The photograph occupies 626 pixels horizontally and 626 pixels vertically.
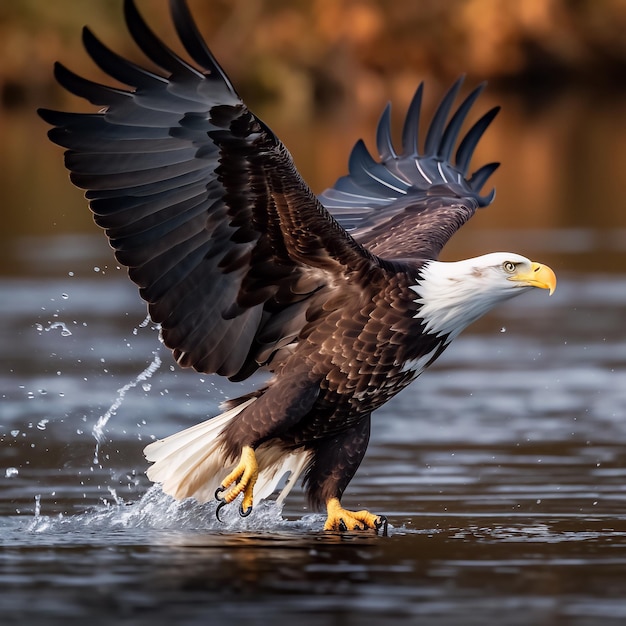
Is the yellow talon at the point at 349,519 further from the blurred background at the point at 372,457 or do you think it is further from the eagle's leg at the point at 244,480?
the eagle's leg at the point at 244,480

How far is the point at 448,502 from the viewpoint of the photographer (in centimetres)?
712

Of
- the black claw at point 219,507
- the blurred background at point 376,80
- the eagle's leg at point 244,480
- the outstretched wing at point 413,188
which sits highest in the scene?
the blurred background at point 376,80

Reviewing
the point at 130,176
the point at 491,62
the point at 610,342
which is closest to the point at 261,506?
the point at 130,176

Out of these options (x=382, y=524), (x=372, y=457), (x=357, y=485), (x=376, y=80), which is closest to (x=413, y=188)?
(x=372, y=457)

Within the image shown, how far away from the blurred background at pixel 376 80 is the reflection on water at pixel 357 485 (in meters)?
5.79

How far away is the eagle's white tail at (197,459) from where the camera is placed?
6.86m

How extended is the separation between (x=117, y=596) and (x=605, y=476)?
294 centimetres

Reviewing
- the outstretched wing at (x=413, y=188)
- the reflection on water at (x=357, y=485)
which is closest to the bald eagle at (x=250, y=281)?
the reflection on water at (x=357, y=485)

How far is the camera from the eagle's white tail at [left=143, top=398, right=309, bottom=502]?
686 centimetres

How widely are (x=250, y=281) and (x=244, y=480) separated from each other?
73cm

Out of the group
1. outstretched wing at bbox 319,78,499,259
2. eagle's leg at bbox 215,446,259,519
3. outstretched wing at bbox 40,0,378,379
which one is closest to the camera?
outstretched wing at bbox 40,0,378,379

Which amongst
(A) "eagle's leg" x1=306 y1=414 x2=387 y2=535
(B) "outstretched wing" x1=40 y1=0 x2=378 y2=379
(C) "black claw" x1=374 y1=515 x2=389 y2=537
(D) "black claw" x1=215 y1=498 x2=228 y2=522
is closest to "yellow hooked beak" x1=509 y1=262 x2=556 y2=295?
(B) "outstretched wing" x1=40 y1=0 x2=378 y2=379

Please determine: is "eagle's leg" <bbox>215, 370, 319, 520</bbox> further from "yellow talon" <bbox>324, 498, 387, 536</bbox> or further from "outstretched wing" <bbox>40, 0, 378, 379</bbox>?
"yellow talon" <bbox>324, 498, 387, 536</bbox>

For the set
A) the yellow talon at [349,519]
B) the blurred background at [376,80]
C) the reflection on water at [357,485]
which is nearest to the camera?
the reflection on water at [357,485]
